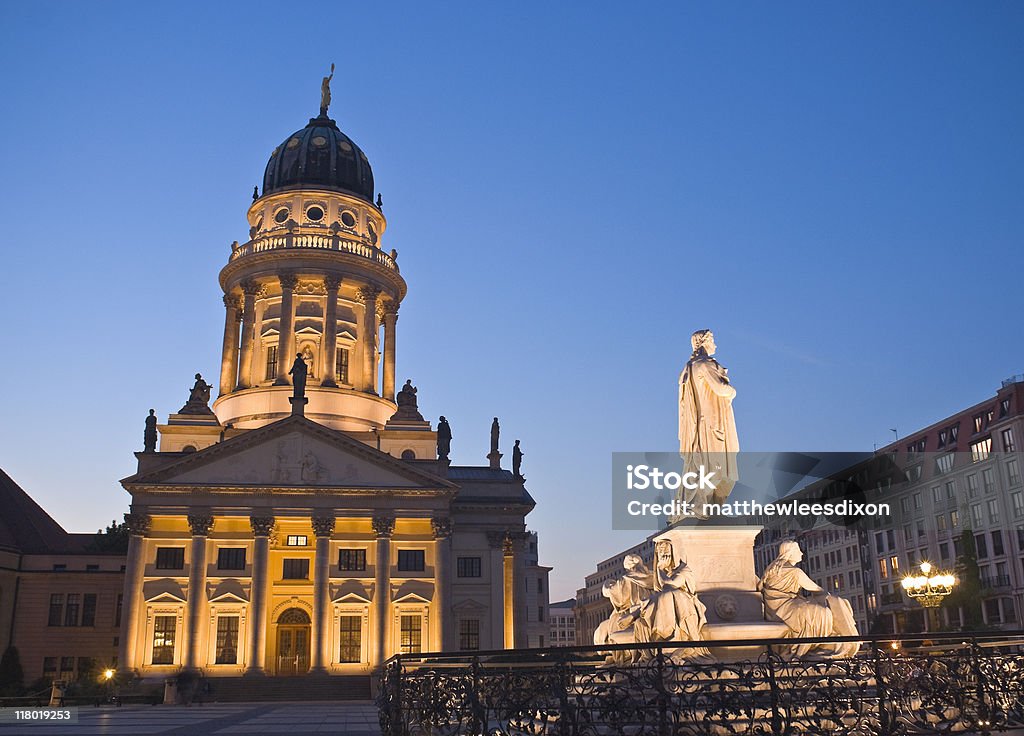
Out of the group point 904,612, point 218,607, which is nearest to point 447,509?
point 218,607

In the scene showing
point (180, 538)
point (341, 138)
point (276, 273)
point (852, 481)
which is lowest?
point (180, 538)

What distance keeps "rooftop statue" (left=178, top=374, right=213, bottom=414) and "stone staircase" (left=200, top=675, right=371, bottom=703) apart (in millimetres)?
20643

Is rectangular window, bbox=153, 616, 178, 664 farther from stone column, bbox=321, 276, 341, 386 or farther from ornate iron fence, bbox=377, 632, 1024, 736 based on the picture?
ornate iron fence, bbox=377, 632, 1024, 736

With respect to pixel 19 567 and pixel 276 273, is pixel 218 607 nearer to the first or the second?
pixel 19 567

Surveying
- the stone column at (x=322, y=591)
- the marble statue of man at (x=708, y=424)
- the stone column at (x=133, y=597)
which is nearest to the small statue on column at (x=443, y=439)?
the stone column at (x=322, y=591)

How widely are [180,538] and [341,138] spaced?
35.0 meters

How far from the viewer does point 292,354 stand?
65.2 m

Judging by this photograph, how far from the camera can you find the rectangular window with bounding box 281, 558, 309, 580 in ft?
185

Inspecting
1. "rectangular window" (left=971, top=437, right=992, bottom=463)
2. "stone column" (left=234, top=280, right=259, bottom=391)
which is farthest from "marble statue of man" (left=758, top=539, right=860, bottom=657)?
"rectangular window" (left=971, top=437, right=992, bottom=463)

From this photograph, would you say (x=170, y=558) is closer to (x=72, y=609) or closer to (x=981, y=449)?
(x=72, y=609)

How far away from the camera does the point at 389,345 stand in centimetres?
6988

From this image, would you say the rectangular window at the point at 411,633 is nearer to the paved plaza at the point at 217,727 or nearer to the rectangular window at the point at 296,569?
the rectangular window at the point at 296,569

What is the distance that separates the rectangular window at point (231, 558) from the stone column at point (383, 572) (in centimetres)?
769

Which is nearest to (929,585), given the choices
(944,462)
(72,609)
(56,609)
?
(944,462)
